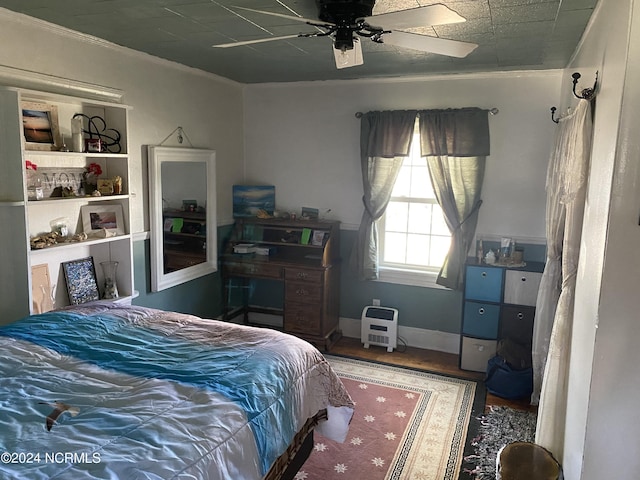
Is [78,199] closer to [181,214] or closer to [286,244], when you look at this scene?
[181,214]

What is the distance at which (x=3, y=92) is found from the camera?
2.54 meters

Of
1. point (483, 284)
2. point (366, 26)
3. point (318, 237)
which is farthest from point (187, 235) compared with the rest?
point (366, 26)

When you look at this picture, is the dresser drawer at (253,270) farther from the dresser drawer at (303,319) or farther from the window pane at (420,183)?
the window pane at (420,183)

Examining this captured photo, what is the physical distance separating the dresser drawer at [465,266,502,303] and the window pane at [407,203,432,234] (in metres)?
0.71

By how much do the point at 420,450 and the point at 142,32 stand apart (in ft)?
9.94

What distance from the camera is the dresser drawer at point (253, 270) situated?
441 cm

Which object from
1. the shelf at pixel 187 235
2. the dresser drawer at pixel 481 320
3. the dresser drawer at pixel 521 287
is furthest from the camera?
the shelf at pixel 187 235

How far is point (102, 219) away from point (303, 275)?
68.7 inches

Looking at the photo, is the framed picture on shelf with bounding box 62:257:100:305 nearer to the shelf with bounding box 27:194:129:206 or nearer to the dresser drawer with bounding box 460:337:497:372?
the shelf with bounding box 27:194:129:206

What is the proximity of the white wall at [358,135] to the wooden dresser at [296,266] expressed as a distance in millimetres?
309

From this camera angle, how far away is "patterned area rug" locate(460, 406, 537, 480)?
268cm

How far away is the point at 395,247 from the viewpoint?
15.0ft

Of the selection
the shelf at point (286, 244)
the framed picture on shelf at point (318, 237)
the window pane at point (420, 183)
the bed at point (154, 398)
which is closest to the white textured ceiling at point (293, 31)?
the window pane at point (420, 183)

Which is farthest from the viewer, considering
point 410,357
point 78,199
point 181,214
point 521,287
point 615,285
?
point 410,357
